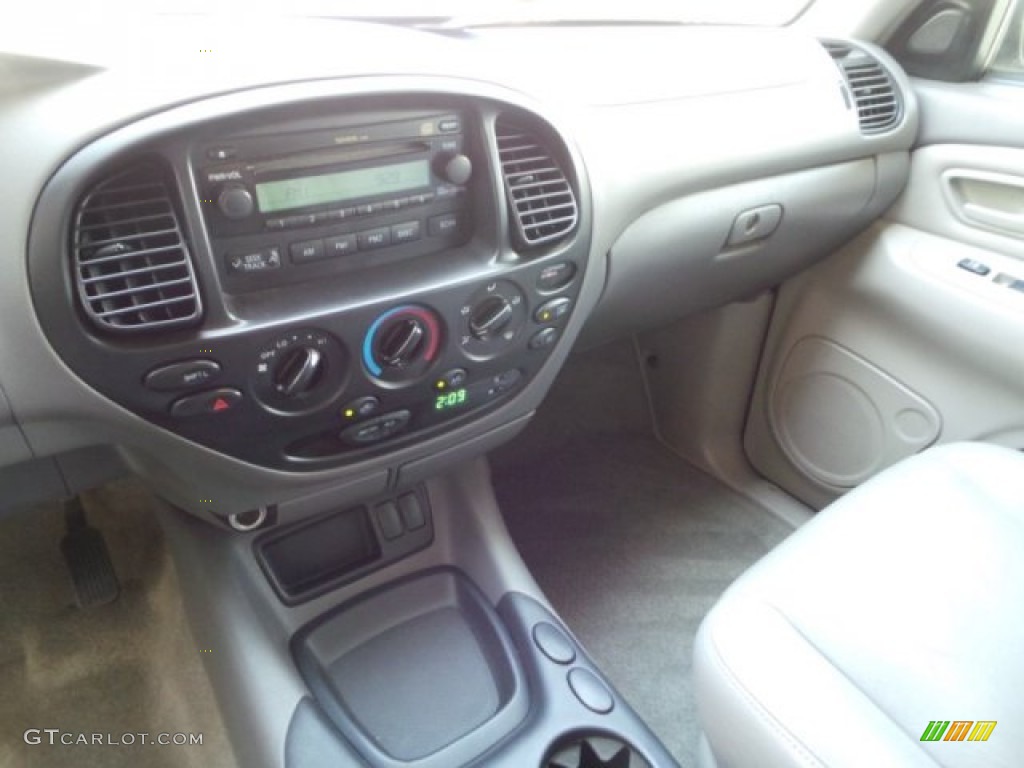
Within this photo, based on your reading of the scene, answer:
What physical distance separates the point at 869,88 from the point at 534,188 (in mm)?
779

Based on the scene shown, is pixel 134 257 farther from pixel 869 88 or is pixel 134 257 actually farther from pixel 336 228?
pixel 869 88

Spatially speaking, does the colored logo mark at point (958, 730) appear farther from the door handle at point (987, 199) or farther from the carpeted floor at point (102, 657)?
the carpeted floor at point (102, 657)

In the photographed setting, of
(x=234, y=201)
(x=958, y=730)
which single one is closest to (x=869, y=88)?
(x=958, y=730)

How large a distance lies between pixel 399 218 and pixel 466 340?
15cm

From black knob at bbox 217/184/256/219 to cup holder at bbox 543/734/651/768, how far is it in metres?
0.74

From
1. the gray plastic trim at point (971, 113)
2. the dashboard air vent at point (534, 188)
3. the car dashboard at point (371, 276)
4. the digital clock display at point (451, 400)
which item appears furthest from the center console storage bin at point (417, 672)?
the gray plastic trim at point (971, 113)

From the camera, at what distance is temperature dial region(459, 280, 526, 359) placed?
2.74 ft

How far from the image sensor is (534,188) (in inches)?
33.6

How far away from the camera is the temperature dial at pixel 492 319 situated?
835 mm

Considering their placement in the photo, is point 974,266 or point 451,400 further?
point 974,266

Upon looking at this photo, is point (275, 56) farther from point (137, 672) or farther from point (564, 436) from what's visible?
point (564, 436)

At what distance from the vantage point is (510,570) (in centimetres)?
118

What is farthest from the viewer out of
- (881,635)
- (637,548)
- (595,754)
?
(637,548)

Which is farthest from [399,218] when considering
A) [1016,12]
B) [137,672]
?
[1016,12]
